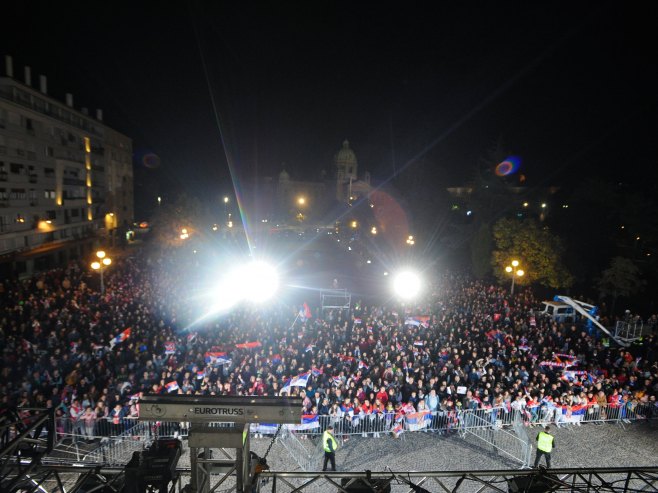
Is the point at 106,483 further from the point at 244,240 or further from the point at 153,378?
the point at 244,240

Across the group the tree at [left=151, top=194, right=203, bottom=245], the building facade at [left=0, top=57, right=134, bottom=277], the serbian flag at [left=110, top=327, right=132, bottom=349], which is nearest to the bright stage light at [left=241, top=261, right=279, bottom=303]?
the serbian flag at [left=110, top=327, right=132, bottom=349]

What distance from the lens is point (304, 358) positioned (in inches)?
596

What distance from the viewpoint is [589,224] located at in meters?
30.8

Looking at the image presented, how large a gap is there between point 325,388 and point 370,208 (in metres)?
55.6

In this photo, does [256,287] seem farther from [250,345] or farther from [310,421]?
[310,421]

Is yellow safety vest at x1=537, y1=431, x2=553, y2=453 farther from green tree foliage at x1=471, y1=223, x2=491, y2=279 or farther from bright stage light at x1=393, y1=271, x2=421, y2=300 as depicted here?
green tree foliage at x1=471, y1=223, x2=491, y2=279

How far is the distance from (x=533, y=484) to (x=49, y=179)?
43.9 meters

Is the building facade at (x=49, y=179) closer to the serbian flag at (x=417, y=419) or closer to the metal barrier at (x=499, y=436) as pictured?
the serbian flag at (x=417, y=419)

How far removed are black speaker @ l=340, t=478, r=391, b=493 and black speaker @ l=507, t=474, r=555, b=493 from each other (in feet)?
6.40

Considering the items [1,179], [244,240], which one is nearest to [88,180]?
[1,179]

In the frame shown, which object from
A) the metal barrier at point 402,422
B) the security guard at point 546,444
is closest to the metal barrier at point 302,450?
the metal barrier at point 402,422

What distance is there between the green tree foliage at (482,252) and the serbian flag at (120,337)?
2697cm

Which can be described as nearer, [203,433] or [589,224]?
[203,433]

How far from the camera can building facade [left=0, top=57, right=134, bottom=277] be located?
31.7 m
